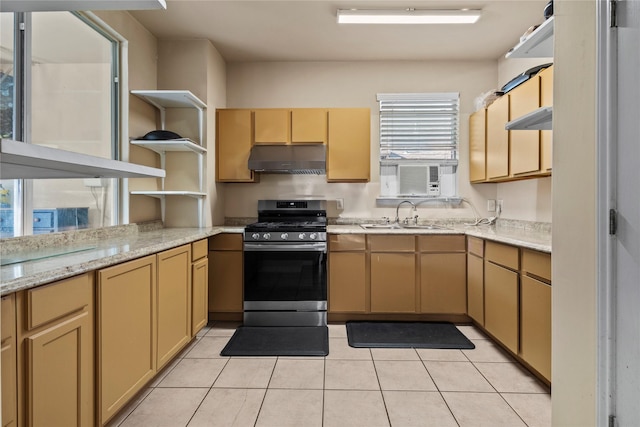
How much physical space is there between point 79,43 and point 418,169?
330 cm

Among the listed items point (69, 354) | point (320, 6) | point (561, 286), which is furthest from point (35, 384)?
point (320, 6)

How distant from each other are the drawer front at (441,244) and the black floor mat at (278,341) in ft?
4.02

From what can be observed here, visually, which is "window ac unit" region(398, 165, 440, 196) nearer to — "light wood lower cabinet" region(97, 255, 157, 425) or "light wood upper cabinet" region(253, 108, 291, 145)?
"light wood upper cabinet" region(253, 108, 291, 145)

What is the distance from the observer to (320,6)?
277 centimetres

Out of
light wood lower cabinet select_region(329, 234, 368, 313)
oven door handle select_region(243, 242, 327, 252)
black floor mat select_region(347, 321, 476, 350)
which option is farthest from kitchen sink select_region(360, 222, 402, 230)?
black floor mat select_region(347, 321, 476, 350)

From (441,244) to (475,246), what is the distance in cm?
31

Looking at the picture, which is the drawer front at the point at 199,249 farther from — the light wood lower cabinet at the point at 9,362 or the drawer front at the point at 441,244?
the drawer front at the point at 441,244

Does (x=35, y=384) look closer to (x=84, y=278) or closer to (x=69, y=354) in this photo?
(x=69, y=354)

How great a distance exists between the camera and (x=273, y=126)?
139 inches

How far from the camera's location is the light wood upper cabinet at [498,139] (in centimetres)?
296

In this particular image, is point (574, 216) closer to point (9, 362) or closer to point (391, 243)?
point (391, 243)

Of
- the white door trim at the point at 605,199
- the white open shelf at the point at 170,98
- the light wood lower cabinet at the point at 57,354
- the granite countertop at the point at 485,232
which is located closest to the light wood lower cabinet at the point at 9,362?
the light wood lower cabinet at the point at 57,354

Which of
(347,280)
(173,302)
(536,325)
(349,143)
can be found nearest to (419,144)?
(349,143)

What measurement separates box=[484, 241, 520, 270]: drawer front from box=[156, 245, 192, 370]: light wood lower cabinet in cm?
239
